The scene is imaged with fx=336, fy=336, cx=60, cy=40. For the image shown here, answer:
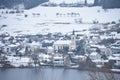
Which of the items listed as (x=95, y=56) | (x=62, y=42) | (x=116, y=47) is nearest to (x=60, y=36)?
(x=62, y=42)

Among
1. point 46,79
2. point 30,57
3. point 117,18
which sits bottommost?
point 46,79

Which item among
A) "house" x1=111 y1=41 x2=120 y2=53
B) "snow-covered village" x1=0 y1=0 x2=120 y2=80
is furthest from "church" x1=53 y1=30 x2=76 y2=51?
"house" x1=111 y1=41 x2=120 y2=53

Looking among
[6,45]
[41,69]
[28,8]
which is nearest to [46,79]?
[41,69]

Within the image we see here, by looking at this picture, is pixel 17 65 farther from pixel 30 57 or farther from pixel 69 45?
pixel 69 45

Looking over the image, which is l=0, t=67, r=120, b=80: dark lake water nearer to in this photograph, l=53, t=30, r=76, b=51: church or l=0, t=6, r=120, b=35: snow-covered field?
l=53, t=30, r=76, b=51: church

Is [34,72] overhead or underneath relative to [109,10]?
underneath

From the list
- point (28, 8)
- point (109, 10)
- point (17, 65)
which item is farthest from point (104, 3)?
point (17, 65)

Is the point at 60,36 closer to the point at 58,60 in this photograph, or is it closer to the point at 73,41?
the point at 73,41

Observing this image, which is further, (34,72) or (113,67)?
(34,72)
